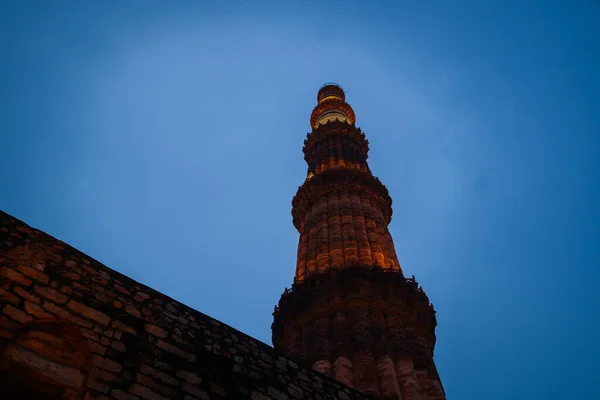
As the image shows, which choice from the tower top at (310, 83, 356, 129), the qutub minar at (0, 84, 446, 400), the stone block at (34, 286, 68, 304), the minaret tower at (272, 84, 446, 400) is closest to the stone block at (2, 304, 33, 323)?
the qutub minar at (0, 84, 446, 400)

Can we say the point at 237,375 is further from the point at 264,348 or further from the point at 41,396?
the point at 41,396

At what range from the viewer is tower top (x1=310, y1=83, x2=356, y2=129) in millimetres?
33844

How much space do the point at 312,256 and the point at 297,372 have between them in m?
13.7

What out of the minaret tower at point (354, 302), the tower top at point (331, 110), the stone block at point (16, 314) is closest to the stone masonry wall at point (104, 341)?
the stone block at point (16, 314)

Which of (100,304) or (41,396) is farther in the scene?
(100,304)

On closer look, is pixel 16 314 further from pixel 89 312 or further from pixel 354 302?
pixel 354 302

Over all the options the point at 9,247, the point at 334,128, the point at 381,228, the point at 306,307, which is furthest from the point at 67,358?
the point at 334,128

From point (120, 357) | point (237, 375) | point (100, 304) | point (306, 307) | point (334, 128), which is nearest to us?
point (120, 357)

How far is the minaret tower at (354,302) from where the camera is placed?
1438 centimetres

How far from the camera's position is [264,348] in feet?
21.1

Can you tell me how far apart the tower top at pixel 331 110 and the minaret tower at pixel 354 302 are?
374 inches

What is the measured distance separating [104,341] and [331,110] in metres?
30.6

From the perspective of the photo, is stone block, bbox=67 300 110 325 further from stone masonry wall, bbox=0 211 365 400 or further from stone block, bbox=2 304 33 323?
stone block, bbox=2 304 33 323

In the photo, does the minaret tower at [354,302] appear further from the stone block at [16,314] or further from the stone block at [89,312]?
the stone block at [16,314]
